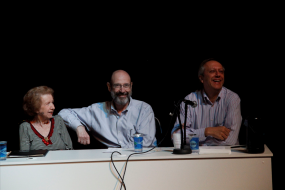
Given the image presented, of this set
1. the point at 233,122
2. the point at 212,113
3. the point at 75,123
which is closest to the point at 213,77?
the point at 212,113

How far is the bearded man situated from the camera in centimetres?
329

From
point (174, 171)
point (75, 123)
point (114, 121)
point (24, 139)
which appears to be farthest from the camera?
point (114, 121)

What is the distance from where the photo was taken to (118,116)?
3414 millimetres

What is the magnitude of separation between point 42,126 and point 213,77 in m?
1.95

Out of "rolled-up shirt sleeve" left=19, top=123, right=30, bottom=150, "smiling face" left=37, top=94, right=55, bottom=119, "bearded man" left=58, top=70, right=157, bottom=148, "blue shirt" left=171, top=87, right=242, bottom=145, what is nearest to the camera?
"rolled-up shirt sleeve" left=19, top=123, right=30, bottom=150

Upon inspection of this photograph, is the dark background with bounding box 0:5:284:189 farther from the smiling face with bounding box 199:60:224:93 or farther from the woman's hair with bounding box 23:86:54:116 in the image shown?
the woman's hair with bounding box 23:86:54:116

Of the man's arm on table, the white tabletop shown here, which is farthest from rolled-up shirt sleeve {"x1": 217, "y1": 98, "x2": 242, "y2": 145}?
the man's arm on table

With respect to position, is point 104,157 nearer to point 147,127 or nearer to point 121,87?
point 147,127

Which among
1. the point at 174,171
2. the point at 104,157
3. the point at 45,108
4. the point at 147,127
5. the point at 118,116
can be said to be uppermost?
the point at 45,108

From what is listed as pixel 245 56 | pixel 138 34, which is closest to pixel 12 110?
pixel 138 34

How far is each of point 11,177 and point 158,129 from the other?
2101 millimetres

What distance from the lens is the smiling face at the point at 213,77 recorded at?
10.6 feet

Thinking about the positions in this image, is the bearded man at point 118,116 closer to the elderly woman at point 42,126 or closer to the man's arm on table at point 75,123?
the man's arm on table at point 75,123

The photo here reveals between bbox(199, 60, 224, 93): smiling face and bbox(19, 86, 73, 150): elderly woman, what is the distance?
5.50 ft
